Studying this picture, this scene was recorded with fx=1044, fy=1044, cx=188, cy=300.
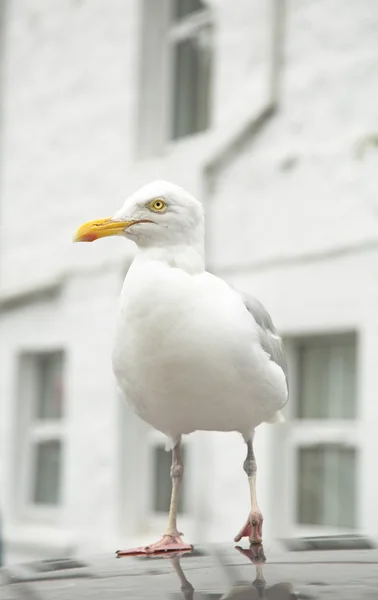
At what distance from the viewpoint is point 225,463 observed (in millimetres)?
6898

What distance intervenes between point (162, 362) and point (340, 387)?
4.47m

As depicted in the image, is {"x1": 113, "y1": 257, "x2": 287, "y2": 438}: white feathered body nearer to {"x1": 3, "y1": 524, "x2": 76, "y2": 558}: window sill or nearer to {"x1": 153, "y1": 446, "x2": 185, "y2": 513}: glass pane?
{"x1": 153, "y1": 446, "x2": 185, "y2": 513}: glass pane

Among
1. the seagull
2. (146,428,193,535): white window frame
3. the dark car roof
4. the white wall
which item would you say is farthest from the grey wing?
the white wall

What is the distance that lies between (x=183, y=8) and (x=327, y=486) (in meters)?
4.10

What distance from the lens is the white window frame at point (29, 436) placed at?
9.01m

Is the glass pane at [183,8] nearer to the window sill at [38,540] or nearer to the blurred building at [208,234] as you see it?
the blurred building at [208,234]

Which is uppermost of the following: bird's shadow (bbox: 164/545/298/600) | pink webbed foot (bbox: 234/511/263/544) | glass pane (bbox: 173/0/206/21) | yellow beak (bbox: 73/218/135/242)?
glass pane (bbox: 173/0/206/21)

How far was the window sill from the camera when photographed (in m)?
8.23

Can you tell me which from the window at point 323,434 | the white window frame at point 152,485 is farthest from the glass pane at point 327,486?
the white window frame at point 152,485

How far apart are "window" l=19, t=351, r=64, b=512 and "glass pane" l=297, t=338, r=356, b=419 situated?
9.39 feet

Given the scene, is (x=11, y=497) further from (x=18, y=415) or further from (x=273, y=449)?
(x=273, y=449)

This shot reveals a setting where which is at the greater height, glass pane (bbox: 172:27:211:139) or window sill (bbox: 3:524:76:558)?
glass pane (bbox: 172:27:211:139)

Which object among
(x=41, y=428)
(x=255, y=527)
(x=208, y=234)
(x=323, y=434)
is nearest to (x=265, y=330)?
(x=255, y=527)

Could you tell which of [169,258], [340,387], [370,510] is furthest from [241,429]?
[340,387]
